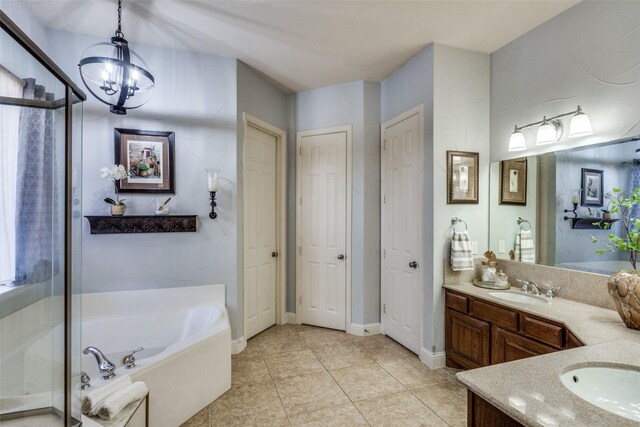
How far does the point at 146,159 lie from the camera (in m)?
2.71

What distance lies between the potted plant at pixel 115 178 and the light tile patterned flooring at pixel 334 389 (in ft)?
5.38

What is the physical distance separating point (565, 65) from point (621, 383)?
7.06ft

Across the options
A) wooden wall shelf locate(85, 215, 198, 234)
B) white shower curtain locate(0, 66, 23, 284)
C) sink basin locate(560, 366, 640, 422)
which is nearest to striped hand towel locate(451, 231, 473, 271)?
sink basin locate(560, 366, 640, 422)

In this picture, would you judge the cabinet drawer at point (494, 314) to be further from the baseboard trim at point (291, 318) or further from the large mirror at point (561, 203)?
the baseboard trim at point (291, 318)

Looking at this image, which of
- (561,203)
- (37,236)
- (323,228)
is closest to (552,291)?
(561,203)

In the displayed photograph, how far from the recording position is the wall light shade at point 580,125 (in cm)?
207

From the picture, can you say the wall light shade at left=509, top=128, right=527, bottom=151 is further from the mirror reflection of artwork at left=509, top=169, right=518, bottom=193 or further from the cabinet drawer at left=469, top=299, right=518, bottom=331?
the cabinet drawer at left=469, top=299, right=518, bottom=331

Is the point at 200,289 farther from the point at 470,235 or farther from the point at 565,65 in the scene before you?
the point at 565,65

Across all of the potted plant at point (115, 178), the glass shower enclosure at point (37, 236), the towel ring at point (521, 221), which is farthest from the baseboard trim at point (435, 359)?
the potted plant at point (115, 178)

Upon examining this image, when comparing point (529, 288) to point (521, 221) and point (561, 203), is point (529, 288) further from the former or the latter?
point (561, 203)

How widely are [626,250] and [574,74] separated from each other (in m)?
1.26

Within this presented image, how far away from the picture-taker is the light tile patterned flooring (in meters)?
2.02

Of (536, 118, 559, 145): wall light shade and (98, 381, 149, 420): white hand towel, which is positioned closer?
(98, 381, 149, 420): white hand towel

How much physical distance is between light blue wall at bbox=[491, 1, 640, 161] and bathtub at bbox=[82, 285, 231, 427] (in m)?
2.85
